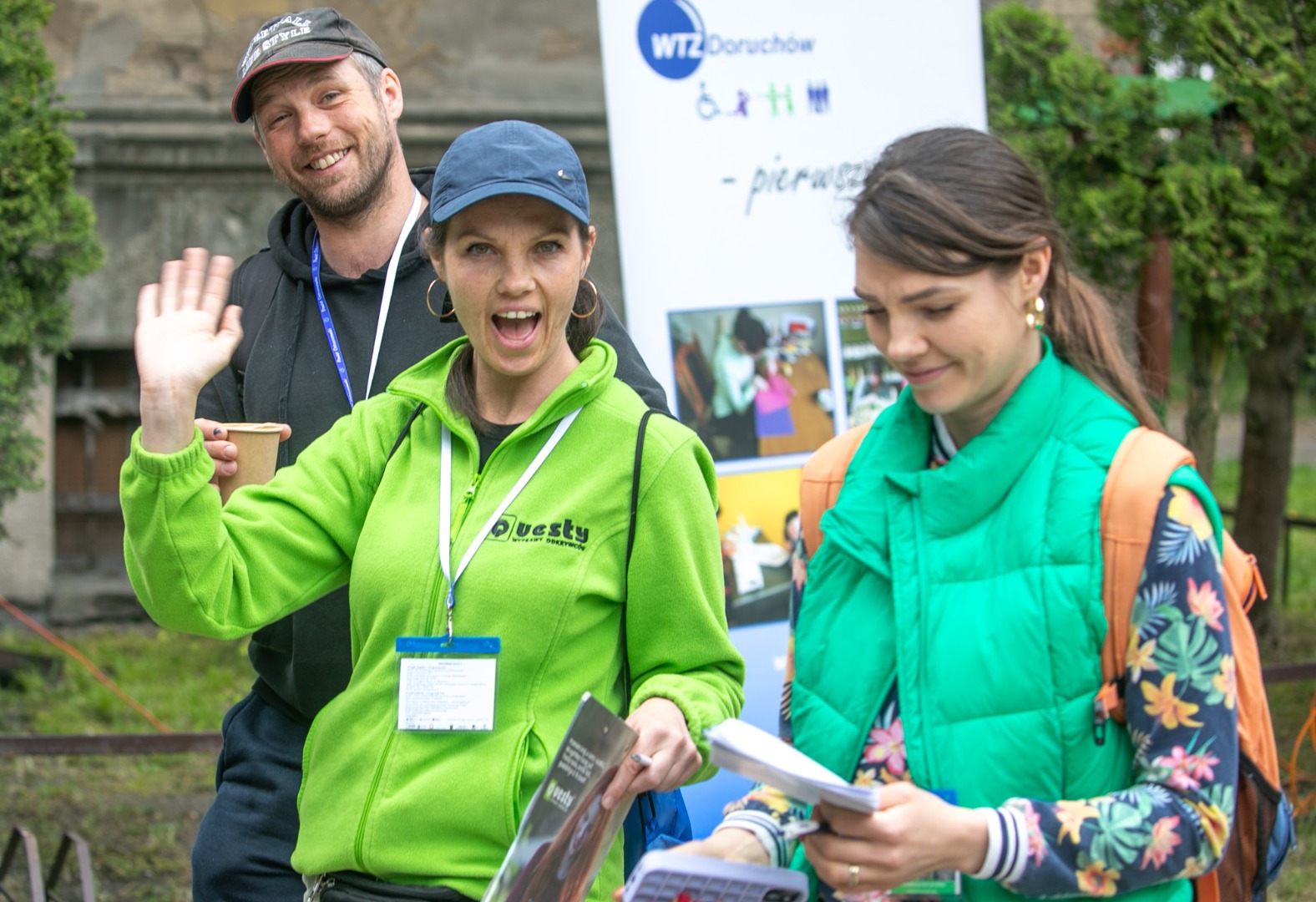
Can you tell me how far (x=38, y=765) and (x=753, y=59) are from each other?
4.11 metres

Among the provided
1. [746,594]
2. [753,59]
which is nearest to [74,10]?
[753,59]

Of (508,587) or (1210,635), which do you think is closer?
(1210,635)

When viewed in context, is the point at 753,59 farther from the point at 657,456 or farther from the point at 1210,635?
the point at 1210,635

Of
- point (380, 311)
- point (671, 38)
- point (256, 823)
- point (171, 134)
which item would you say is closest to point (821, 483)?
point (380, 311)

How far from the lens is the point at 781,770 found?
140 centimetres

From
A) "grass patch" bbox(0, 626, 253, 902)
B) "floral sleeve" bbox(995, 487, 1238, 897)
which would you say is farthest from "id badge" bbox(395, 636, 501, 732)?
"grass patch" bbox(0, 626, 253, 902)

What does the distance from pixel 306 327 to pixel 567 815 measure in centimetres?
137

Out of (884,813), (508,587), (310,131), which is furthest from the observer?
(310,131)

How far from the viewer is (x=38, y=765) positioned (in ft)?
19.2

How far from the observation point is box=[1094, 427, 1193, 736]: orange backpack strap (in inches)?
60.6

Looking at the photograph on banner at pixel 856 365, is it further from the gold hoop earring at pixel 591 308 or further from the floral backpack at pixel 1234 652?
the floral backpack at pixel 1234 652

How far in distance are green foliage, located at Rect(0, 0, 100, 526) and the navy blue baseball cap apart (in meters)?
3.36

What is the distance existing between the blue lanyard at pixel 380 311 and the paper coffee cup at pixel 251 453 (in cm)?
27

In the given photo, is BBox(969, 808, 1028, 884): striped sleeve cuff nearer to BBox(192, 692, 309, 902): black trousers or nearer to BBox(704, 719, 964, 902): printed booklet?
BBox(704, 719, 964, 902): printed booklet
